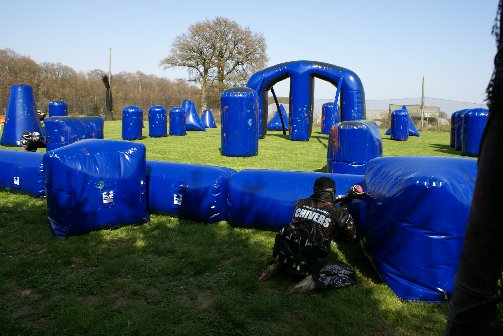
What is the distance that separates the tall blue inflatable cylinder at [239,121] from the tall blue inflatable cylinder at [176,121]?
788 cm

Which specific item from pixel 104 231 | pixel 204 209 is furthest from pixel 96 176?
pixel 204 209

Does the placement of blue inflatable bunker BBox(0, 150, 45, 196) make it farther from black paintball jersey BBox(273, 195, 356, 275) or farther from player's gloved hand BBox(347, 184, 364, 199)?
player's gloved hand BBox(347, 184, 364, 199)

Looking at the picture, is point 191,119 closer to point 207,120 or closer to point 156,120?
point 207,120

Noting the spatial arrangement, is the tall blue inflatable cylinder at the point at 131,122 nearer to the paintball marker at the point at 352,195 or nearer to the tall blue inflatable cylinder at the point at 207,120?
the tall blue inflatable cylinder at the point at 207,120

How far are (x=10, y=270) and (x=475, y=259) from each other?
13.7 feet

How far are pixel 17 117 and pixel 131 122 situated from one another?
4.11 meters

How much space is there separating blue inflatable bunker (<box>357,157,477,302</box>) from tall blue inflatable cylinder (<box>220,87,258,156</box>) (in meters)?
8.46

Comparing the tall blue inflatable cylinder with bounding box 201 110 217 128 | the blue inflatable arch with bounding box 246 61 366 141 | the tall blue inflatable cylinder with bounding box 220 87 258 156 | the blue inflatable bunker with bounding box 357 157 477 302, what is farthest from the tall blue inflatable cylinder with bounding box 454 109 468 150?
the tall blue inflatable cylinder with bounding box 201 110 217 128

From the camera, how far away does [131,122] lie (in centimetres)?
1652

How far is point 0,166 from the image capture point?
7.25 meters

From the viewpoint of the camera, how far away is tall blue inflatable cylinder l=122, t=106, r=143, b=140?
16.5 m

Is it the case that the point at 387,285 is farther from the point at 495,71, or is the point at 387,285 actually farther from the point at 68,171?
the point at 68,171

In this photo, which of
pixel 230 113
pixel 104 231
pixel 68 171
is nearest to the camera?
pixel 68 171

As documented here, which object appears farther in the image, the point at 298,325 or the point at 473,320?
the point at 298,325
